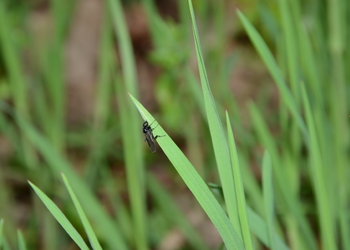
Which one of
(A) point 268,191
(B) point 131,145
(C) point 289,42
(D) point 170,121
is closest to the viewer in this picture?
(A) point 268,191

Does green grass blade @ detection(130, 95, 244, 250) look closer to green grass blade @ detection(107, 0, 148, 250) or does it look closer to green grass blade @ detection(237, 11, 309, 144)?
green grass blade @ detection(237, 11, 309, 144)

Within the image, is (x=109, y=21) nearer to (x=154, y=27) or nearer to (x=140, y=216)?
(x=154, y=27)

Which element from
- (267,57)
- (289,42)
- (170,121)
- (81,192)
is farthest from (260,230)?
(170,121)

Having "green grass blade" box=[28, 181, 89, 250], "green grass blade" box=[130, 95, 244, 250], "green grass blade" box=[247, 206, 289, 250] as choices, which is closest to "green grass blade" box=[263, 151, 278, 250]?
"green grass blade" box=[247, 206, 289, 250]

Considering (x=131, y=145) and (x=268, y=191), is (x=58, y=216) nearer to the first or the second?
(x=268, y=191)

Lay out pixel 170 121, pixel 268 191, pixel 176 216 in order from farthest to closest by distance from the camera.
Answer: pixel 170 121 → pixel 176 216 → pixel 268 191
